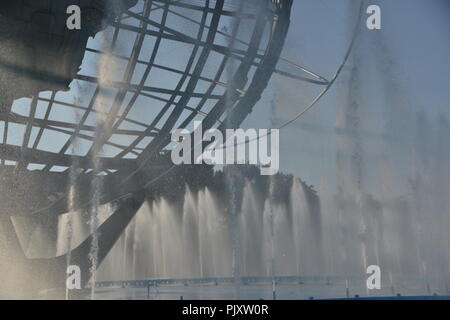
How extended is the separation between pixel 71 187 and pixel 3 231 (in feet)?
6.81

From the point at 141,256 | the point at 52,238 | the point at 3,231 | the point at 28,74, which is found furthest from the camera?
the point at 141,256

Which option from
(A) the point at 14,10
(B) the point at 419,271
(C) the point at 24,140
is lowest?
(B) the point at 419,271

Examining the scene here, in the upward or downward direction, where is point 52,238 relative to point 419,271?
upward

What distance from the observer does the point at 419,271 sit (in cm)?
1196

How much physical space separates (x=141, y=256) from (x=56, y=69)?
21.6 metres

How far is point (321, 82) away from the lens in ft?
37.1

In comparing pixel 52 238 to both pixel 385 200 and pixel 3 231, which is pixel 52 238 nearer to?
pixel 3 231

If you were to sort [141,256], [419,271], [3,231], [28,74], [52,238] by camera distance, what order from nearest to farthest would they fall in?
1. [28,74]
2. [3,231]
3. [419,271]
4. [52,238]
5. [141,256]

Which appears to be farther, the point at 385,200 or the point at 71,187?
the point at 385,200

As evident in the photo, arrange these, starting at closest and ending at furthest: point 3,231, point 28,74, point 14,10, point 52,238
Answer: point 14,10, point 28,74, point 3,231, point 52,238

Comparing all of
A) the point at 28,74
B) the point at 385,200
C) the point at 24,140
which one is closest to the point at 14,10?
the point at 28,74

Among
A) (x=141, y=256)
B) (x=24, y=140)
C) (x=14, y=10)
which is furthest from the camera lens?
(x=141, y=256)
